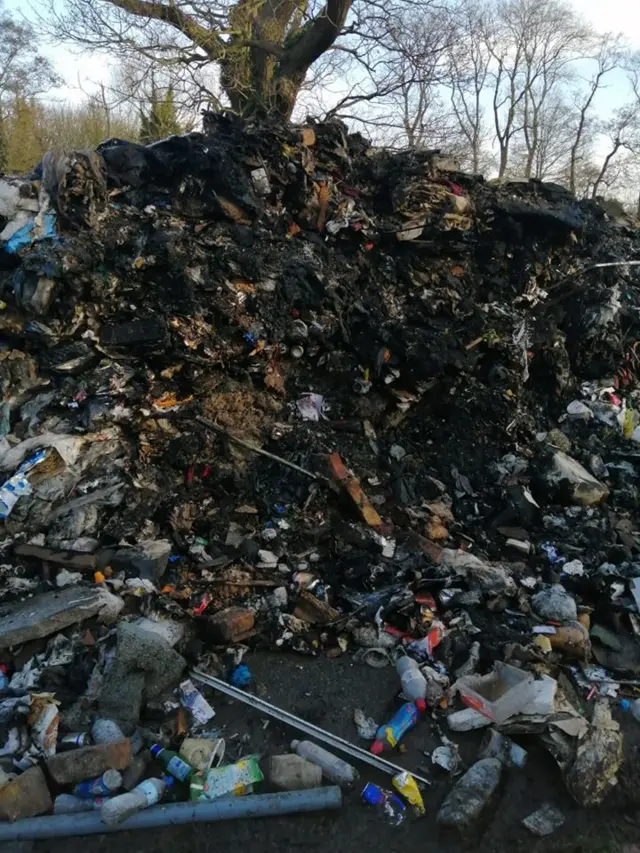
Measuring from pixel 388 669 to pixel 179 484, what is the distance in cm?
177

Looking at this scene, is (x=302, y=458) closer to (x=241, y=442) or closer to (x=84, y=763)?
(x=241, y=442)

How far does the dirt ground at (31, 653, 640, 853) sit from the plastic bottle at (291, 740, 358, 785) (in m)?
0.06

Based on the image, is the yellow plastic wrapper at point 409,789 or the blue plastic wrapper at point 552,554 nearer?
the yellow plastic wrapper at point 409,789

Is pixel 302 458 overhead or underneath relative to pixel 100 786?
overhead

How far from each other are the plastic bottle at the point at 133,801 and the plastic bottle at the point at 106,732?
9.2 inches

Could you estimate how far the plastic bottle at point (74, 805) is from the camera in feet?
7.17

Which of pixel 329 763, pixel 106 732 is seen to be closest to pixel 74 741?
pixel 106 732

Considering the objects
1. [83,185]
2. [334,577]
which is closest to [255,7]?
[83,185]

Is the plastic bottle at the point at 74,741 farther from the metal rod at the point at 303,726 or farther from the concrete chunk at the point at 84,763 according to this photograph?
the metal rod at the point at 303,726

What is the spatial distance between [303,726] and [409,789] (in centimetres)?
52

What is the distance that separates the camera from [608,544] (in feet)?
12.7

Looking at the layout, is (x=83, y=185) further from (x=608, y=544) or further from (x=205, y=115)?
(x=608, y=544)

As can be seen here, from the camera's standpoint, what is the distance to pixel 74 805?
2.20m

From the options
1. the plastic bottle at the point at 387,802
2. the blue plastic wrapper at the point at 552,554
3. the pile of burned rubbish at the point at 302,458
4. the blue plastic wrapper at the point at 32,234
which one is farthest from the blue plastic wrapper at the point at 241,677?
the blue plastic wrapper at the point at 32,234
